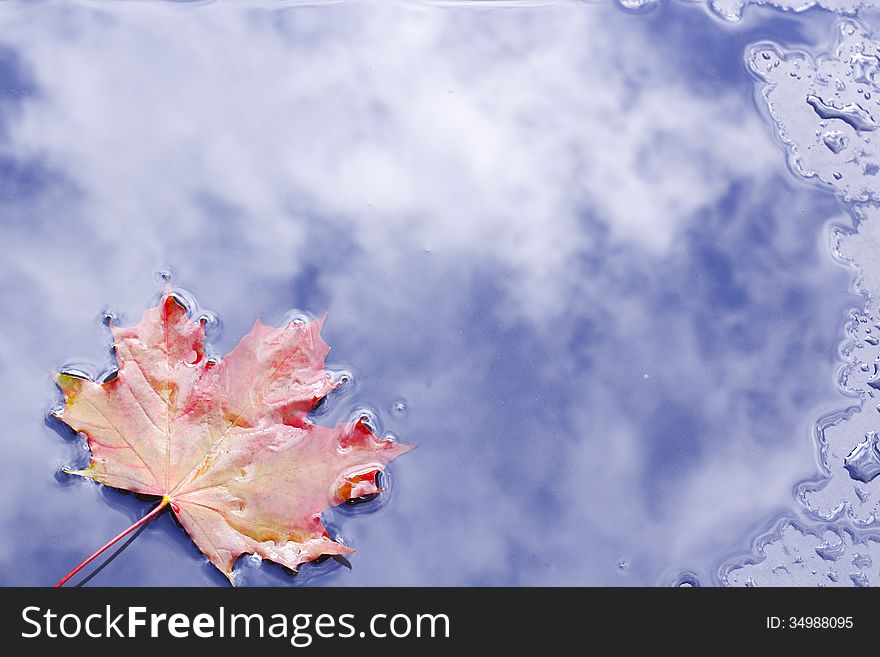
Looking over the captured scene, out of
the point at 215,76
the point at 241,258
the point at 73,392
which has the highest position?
the point at 215,76

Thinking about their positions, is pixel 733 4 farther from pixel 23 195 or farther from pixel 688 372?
pixel 23 195

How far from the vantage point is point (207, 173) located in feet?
5.38

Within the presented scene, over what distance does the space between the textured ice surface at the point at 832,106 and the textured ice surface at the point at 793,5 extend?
4 cm

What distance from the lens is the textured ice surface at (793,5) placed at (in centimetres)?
180

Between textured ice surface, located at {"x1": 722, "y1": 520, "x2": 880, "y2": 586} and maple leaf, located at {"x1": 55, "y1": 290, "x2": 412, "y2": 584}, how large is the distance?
77 cm

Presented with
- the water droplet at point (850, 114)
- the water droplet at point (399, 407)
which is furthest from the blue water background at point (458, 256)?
the water droplet at point (850, 114)

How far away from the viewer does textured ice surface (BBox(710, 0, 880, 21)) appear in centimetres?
180

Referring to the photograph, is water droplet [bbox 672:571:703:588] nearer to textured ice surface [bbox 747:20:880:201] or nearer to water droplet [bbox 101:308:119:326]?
textured ice surface [bbox 747:20:880:201]

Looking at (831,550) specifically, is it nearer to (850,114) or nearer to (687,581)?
(687,581)

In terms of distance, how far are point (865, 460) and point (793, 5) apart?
973 mm

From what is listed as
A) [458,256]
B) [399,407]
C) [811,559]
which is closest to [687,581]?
[811,559]

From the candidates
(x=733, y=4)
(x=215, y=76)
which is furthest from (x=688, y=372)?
(x=215, y=76)

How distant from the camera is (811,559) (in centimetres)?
155

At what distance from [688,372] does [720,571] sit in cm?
37
